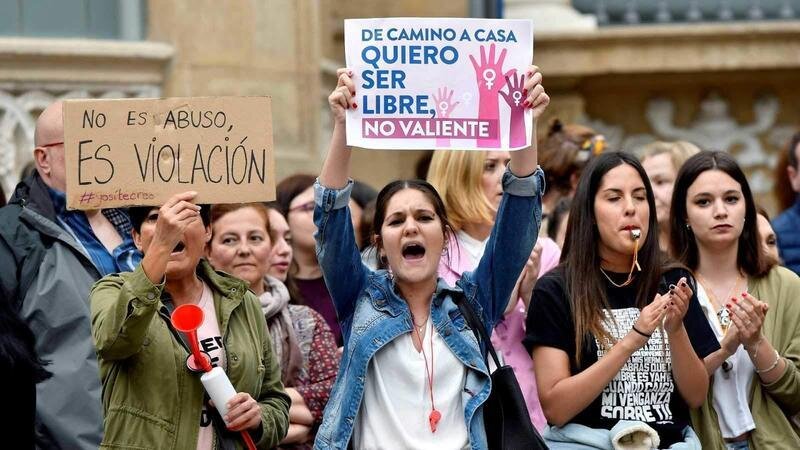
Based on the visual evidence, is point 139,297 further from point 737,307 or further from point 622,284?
A: point 737,307

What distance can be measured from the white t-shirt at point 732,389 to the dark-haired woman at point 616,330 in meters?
0.26

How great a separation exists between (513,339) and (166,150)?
Answer: 5.53ft

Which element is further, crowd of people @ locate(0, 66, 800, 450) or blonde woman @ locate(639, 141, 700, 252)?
blonde woman @ locate(639, 141, 700, 252)

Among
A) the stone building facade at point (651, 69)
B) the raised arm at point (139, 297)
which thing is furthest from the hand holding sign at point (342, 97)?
the stone building facade at point (651, 69)

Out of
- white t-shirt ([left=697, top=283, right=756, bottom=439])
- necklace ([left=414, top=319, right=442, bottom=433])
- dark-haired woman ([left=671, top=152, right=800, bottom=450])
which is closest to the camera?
necklace ([left=414, top=319, right=442, bottom=433])

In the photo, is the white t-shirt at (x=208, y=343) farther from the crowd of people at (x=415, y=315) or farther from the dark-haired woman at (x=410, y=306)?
the dark-haired woman at (x=410, y=306)

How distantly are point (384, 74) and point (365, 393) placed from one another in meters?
1.05

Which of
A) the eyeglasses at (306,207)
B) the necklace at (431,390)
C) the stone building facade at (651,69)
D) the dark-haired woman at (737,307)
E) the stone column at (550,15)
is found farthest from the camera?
the stone column at (550,15)

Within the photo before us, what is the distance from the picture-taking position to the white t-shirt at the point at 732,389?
22.2ft

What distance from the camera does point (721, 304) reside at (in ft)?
22.9

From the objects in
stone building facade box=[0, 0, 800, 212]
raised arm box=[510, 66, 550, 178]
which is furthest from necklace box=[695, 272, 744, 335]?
stone building facade box=[0, 0, 800, 212]

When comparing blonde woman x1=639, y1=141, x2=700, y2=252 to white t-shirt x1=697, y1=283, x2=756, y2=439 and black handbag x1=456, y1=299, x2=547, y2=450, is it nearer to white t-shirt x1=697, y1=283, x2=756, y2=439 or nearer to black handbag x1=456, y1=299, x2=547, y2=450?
white t-shirt x1=697, y1=283, x2=756, y2=439

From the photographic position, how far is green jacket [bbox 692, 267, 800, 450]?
21.8 feet

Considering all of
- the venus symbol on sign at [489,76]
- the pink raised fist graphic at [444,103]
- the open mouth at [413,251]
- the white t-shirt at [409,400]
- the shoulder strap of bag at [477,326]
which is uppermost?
the venus symbol on sign at [489,76]
